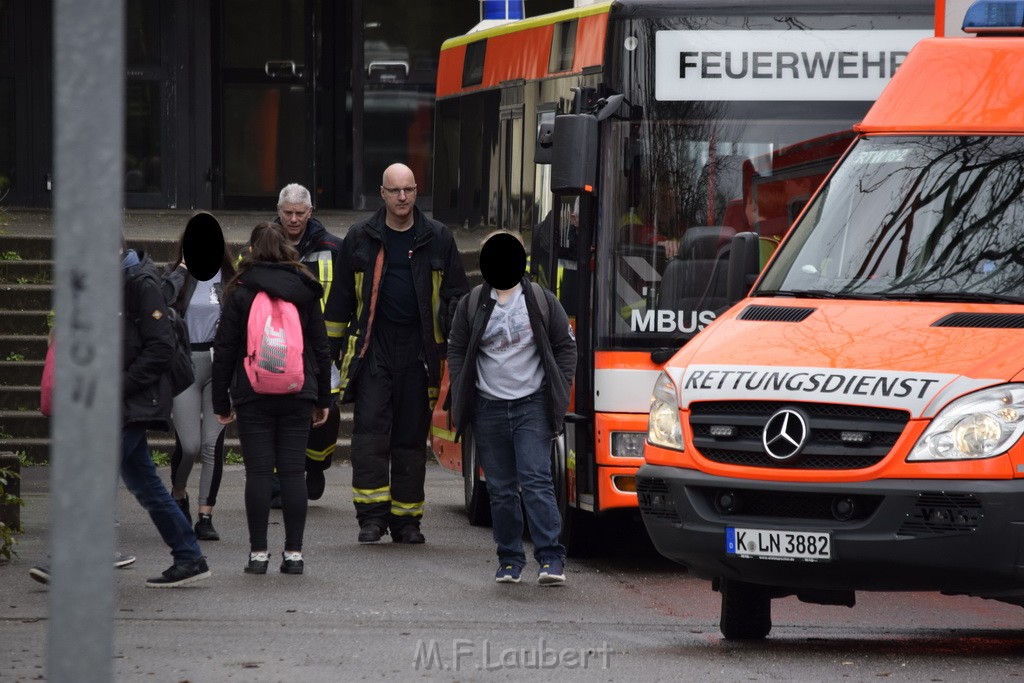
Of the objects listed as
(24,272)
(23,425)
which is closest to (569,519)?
(23,425)

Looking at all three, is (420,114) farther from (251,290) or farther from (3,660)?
(3,660)

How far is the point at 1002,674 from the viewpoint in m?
7.11

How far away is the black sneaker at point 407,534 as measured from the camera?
36.1 ft

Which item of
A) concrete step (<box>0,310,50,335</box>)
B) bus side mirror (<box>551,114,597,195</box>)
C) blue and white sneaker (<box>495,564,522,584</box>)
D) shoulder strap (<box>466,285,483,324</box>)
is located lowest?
blue and white sneaker (<box>495,564,522,584</box>)

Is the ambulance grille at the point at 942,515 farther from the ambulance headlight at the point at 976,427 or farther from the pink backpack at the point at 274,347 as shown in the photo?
the pink backpack at the point at 274,347

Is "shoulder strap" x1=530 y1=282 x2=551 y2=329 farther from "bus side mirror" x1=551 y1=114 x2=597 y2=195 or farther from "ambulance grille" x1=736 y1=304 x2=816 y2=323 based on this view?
"ambulance grille" x1=736 y1=304 x2=816 y2=323

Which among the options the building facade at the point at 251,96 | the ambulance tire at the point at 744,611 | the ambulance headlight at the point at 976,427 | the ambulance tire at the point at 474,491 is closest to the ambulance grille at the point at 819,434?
the ambulance headlight at the point at 976,427

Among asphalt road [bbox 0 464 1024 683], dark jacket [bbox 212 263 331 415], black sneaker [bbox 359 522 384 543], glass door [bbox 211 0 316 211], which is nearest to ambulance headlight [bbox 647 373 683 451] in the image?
asphalt road [bbox 0 464 1024 683]

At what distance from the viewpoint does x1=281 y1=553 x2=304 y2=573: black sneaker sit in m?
9.62

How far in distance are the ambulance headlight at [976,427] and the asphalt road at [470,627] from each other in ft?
2.64

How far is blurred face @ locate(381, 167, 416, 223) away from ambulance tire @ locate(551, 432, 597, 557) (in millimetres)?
1479

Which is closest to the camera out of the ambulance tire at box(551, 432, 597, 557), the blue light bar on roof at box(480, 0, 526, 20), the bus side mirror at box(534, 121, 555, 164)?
the bus side mirror at box(534, 121, 555, 164)

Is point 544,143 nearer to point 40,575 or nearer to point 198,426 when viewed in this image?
point 198,426

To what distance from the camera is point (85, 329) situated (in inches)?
134
